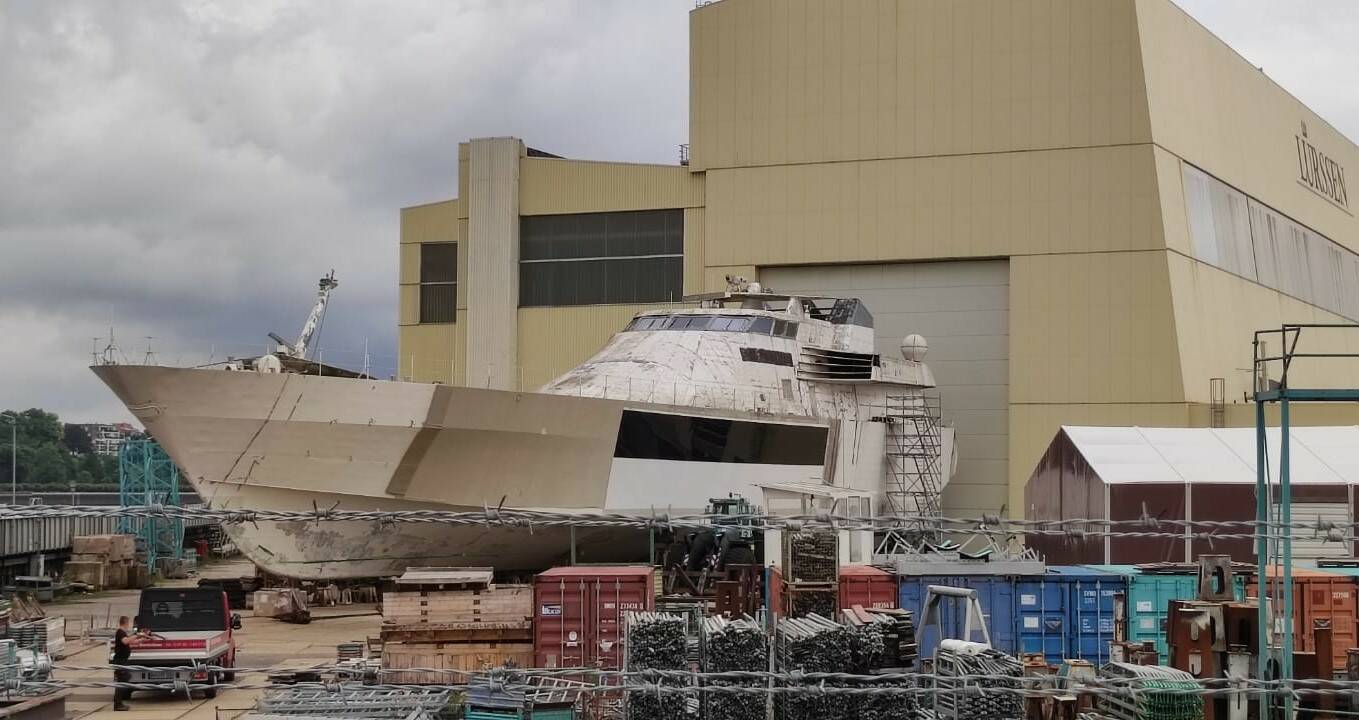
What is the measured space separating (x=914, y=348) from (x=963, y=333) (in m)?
2.70

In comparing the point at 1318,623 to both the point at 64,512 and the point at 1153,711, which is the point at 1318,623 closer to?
the point at 1153,711

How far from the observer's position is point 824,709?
10.1 metres

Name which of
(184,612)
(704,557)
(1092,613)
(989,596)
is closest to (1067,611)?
(1092,613)

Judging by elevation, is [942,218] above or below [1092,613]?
above

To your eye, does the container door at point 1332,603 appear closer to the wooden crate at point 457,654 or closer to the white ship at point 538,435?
the white ship at point 538,435

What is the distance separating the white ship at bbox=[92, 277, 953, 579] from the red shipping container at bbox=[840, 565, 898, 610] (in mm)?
5758

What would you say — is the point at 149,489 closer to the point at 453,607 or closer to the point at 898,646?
the point at 453,607

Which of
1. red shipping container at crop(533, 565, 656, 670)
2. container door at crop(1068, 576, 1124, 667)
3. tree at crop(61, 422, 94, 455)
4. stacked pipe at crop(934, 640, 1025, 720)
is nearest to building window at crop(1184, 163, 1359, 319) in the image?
container door at crop(1068, 576, 1124, 667)

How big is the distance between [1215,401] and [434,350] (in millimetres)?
23266

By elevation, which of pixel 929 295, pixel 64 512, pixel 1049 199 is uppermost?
pixel 1049 199

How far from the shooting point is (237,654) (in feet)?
66.5

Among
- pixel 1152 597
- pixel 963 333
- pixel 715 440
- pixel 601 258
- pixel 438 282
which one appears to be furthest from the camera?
pixel 438 282

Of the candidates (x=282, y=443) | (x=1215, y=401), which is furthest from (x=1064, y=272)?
(x=282, y=443)

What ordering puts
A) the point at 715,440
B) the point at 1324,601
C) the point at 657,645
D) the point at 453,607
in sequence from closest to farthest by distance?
1. the point at 657,645
2. the point at 1324,601
3. the point at 453,607
4. the point at 715,440
